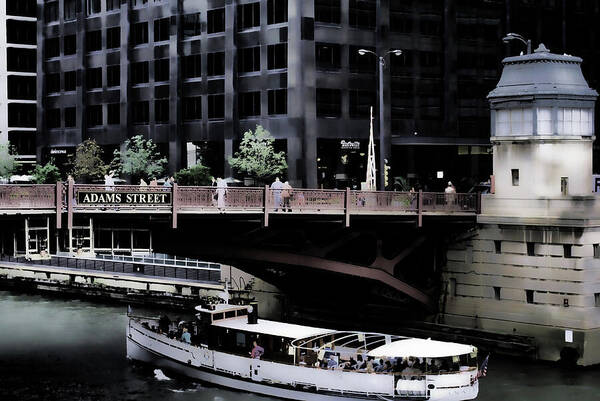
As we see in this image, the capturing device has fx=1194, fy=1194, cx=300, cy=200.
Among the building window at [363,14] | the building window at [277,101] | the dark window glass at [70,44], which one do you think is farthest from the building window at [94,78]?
the building window at [363,14]

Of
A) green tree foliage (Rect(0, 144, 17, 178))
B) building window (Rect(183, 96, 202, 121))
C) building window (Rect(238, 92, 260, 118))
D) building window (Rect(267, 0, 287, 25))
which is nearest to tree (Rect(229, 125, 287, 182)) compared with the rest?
building window (Rect(238, 92, 260, 118))

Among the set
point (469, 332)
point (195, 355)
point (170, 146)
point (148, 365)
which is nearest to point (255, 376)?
point (195, 355)

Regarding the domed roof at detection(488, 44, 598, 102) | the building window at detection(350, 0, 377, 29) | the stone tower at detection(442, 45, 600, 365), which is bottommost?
the stone tower at detection(442, 45, 600, 365)

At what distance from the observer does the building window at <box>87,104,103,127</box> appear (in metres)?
116

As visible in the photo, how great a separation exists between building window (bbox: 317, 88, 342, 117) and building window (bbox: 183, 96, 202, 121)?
12.9 metres

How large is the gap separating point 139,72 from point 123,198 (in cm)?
5902

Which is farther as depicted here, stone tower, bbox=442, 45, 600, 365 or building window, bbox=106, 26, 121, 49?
building window, bbox=106, 26, 121, 49

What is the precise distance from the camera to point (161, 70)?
Result: 108250 mm

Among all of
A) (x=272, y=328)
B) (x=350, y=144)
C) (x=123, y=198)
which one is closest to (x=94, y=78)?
(x=350, y=144)

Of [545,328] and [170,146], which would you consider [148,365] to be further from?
[170,146]

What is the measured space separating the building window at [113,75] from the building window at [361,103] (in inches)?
1055

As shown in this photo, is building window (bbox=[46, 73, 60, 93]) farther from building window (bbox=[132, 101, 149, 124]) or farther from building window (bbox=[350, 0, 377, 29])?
building window (bbox=[350, 0, 377, 29])

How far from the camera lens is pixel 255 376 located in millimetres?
58000

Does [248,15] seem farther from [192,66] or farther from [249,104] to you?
[192,66]
